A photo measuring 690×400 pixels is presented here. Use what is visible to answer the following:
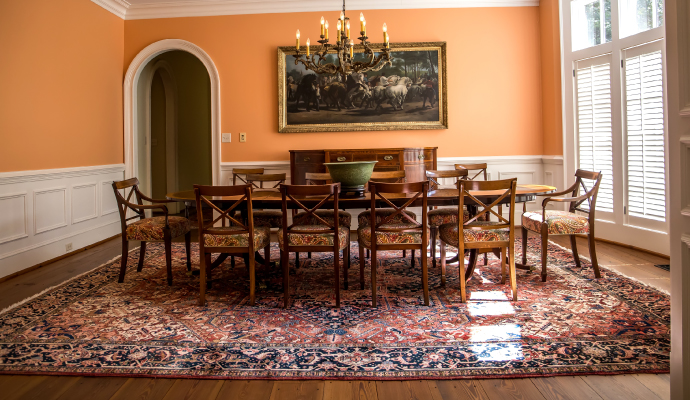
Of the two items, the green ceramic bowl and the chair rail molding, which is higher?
the chair rail molding

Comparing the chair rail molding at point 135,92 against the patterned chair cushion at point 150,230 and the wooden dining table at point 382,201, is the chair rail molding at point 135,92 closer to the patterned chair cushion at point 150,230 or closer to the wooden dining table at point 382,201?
the patterned chair cushion at point 150,230

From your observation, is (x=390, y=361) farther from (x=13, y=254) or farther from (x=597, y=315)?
(x=13, y=254)

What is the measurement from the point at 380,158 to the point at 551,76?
2.52 meters

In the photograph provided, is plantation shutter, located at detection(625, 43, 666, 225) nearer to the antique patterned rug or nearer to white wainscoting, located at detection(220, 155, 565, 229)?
the antique patterned rug

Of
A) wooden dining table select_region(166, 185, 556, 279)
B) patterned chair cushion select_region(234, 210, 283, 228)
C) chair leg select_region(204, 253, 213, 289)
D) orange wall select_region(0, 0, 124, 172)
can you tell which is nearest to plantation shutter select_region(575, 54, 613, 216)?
wooden dining table select_region(166, 185, 556, 279)

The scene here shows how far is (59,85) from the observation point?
17.4ft

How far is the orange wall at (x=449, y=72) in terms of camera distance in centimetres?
658

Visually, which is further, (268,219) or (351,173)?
(268,219)

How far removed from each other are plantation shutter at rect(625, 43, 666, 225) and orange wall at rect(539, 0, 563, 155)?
3.59ft

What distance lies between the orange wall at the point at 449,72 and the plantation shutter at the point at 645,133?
5.35 ft

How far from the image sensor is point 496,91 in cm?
661

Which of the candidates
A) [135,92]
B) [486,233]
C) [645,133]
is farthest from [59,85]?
[645,133]

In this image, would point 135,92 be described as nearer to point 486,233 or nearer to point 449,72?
point 449,72

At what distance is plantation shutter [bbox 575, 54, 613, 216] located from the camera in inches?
214
